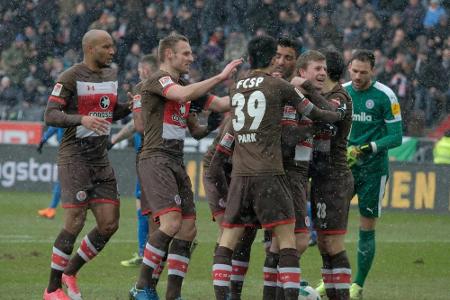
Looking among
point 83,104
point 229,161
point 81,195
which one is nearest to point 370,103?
point 229,161

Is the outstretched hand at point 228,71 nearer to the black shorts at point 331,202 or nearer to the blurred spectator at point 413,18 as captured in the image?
the black shorts at point 331,202

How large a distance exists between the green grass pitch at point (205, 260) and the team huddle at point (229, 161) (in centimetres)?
74

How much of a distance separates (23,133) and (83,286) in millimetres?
13700

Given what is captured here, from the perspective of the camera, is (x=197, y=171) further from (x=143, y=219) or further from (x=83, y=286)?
(x=83, y=286)

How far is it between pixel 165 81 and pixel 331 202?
172 cm

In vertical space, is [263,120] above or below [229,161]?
above

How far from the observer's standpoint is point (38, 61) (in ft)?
92.2

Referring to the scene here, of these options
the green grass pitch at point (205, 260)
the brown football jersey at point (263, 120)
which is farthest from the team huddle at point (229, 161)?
the green grass pitch at point (205, 260)

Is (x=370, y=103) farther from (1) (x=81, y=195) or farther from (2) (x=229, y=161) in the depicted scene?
(1) (x=81, y=195)

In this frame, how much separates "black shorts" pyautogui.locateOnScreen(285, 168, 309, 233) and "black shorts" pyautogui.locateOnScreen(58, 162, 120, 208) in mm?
1755

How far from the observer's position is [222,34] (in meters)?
25.6

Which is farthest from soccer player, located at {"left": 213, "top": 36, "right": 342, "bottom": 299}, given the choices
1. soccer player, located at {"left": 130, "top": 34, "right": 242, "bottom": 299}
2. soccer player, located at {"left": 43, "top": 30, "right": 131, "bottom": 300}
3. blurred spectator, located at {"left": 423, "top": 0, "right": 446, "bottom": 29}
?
blurred spectator, located at {"left": 423, "top": 0, "right": 446, "bottom": 29}

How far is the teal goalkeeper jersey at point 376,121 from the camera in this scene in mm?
10898

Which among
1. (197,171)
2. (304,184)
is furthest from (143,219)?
(197,171)
